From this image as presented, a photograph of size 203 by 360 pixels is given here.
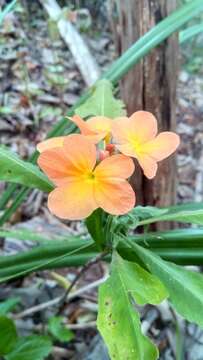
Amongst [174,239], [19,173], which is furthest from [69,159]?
[174,239]

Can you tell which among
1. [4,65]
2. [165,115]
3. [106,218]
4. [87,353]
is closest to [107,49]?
[4,65]

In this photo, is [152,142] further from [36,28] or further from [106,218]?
[36,28]

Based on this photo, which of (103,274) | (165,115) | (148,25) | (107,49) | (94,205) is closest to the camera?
(94,205)

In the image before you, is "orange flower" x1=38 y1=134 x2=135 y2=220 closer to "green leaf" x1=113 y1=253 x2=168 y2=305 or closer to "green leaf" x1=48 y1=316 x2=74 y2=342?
"green leaf" x1=113 y1=253 x2=168 y2=305

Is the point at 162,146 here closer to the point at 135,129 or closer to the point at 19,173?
the point at 135,129

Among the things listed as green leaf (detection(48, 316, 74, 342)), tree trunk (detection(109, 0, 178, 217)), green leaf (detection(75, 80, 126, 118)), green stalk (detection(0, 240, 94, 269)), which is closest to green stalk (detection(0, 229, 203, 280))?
green stalk (detection(0, 240, 94, 269))

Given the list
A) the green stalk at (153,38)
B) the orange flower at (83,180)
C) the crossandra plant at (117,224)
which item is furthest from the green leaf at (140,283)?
the green stalk at (153,38)
